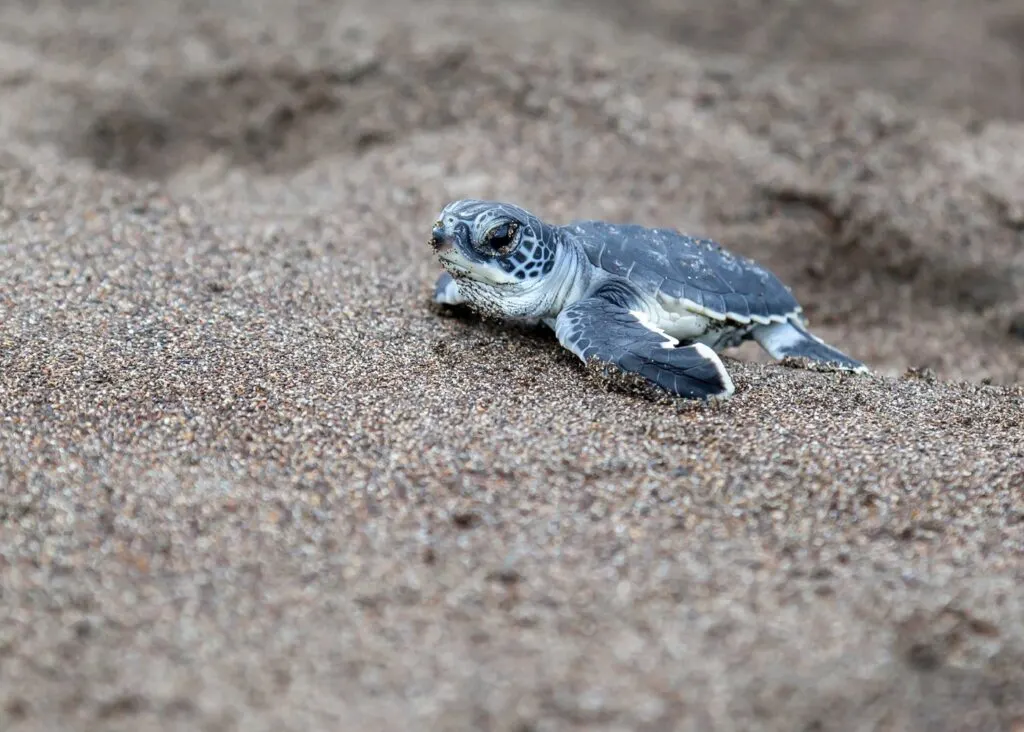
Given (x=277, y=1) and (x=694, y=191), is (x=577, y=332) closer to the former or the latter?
(x=694, y=191)

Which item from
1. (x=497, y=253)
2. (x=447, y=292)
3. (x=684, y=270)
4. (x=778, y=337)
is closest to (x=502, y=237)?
(x=497, y=253)

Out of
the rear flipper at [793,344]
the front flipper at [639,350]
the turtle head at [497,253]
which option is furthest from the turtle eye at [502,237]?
the rear flipper at [793,344]

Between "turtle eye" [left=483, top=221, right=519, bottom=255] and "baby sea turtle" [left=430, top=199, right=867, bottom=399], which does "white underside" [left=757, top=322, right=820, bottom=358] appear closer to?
"baby sea turtle" [left=430, top=199, right=867, bottom=399]

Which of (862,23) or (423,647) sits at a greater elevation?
(862,23)

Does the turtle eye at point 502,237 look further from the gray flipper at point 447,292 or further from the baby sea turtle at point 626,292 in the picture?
the gray flipper at point 447,292

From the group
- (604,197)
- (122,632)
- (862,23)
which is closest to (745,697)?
(122,632)

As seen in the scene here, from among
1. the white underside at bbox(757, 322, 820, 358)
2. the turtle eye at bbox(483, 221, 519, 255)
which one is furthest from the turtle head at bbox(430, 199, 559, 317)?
the white underside at bbox(757, 322, 820, 358)
